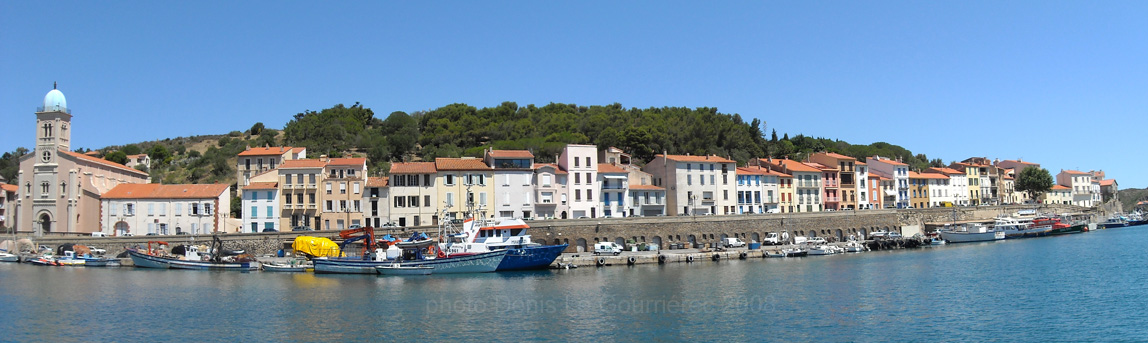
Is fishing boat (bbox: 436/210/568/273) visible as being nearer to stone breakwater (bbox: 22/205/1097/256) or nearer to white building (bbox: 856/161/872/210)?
stone breakwater (bbox: 22/205/1097/256)

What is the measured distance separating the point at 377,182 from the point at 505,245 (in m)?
16.7

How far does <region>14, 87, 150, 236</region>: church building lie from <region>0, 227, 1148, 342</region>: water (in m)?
9.49

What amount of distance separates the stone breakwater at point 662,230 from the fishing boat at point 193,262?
3352 mm

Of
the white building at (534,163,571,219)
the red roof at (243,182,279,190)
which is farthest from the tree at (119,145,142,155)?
the white building at (534,163,571,219)

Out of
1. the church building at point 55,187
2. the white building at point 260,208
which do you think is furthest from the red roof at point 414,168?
the church building at point 55,187

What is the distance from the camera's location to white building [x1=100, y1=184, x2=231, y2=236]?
6197 centimetres

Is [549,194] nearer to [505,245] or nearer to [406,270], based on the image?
[505,245]

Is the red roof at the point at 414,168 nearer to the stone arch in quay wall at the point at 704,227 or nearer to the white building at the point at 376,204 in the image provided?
the white building at the point at 376,204

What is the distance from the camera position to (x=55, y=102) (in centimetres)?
6391

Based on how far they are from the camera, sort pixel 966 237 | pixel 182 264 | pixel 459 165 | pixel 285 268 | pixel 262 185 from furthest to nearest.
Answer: pixel 966 237 < pixel 459 165 < pixel 262 185 < pixel 182 264 < pixel 285 268

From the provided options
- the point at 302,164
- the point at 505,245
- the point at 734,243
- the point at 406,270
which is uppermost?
the point at 302,164

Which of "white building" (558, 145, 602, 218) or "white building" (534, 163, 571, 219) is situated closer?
"white building" (534, 163, 571, 219)

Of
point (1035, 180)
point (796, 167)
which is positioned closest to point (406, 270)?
point (796, 167)

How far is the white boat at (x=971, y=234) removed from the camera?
A: 76.5 meters
